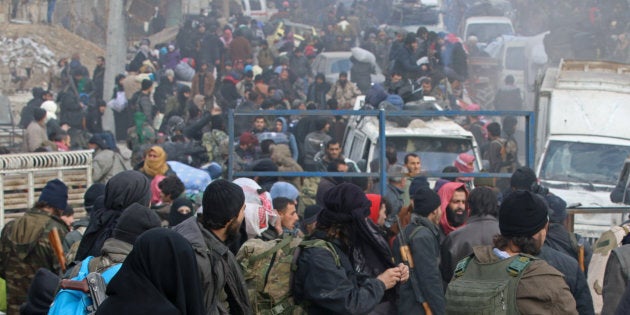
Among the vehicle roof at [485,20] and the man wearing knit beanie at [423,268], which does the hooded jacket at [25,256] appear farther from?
the vehicle roof at [485,20]

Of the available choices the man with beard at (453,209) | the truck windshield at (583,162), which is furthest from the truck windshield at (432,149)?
the man with beard at (453,209)

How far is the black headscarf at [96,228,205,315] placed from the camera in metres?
3.86

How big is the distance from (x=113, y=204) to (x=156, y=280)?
1.84 m

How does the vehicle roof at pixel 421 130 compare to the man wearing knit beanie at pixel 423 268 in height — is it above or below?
above

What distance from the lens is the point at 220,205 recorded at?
15.9ft

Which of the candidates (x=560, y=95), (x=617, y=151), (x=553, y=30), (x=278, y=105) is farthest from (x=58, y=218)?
(x=553, y=30)

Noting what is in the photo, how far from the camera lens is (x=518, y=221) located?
4.51 meters

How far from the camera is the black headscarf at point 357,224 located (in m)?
5.31

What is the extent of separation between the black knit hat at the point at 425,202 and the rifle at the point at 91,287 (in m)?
2.94

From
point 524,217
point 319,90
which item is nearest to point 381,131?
point 524,217

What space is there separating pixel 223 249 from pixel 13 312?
269cm

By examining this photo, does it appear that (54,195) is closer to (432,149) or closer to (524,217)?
(524,217)

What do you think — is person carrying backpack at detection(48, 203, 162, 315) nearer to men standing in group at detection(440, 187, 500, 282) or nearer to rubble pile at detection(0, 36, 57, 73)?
men standing in group at detection(440, 187, 500, 282)

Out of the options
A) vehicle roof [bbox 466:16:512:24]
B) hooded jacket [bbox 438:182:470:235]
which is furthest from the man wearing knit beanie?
vehicle roof [bbox 466:16:512:24]
